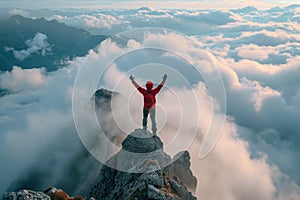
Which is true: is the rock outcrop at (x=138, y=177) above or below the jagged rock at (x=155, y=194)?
below

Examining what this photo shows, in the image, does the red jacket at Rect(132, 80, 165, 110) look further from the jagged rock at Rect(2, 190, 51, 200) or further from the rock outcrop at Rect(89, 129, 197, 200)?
the jagged rock at Rect(2, 190, 51, 200)

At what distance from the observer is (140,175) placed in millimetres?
27438

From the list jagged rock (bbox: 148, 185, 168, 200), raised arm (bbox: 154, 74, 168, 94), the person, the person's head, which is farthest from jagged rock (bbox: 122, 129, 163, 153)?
the person's head

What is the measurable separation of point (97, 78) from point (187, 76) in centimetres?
614

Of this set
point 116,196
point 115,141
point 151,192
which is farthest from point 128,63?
point 115,141

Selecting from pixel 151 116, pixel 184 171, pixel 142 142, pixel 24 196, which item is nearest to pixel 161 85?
pixel 151 116

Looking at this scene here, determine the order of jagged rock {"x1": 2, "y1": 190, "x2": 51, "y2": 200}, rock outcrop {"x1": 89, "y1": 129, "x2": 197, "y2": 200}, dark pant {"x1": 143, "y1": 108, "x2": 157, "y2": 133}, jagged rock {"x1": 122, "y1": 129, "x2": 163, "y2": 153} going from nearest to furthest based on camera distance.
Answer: jagged rock {"x1": 2, "y1": 190, "x2": 51, "y2": 200}, rock outcrop {"x1": 89, "y1": 129, "x2": 197, "y2": 200}, dark pant {"x1": 143, "y1": 108, "x2": 157, "y2": 133}, jagged rock {"x1": 122, "y1": 129, "x2": 163, "y2": 153}

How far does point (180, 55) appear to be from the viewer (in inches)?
711

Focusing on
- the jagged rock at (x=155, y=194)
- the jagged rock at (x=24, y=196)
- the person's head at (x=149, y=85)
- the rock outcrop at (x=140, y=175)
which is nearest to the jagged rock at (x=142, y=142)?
the rock outcrop at (x=140, y=175)

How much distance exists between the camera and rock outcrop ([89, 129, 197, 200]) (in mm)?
24406

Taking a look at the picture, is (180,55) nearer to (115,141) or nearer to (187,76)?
(187,76)

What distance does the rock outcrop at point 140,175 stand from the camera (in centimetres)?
2441

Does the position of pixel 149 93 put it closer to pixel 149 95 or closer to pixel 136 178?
pixel 149 95

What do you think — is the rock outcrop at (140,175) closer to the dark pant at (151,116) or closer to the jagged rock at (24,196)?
the dark pant at (151,116)
